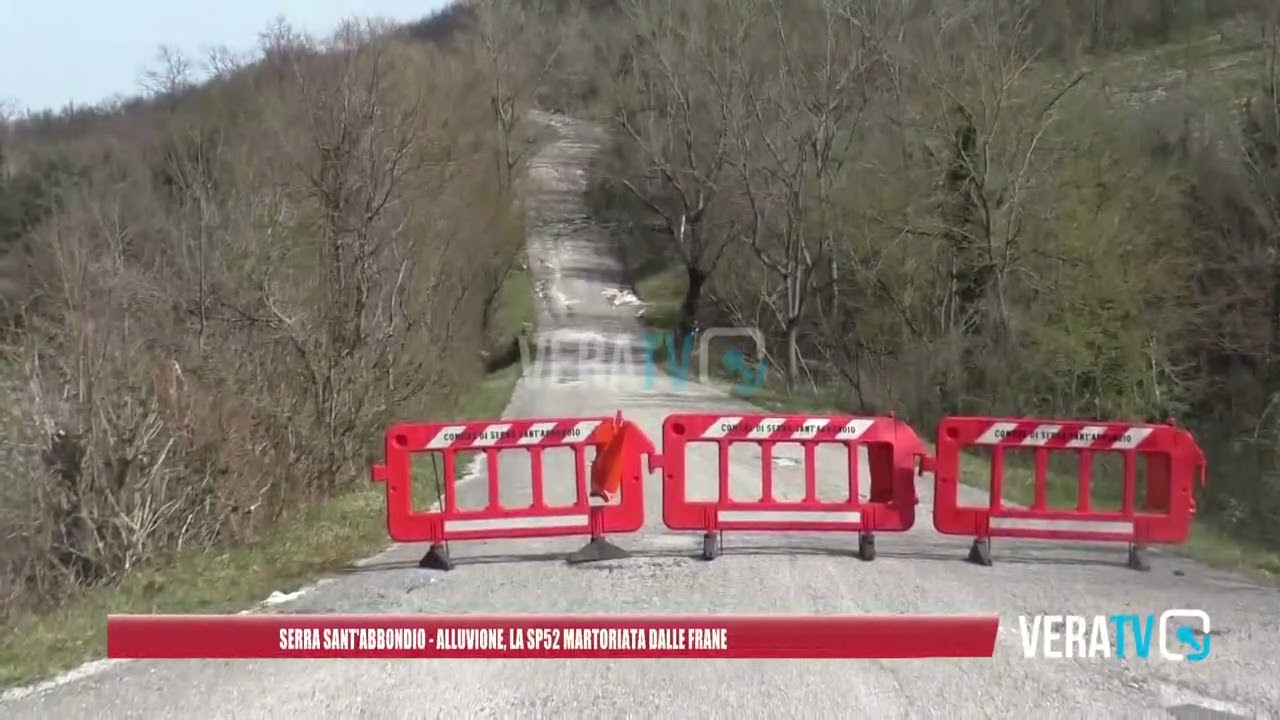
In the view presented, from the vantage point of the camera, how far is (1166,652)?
20.9 ft

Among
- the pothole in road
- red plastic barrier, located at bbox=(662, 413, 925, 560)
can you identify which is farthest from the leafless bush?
the pothole in road

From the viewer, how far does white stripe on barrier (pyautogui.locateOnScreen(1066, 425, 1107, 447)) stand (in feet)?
28.1

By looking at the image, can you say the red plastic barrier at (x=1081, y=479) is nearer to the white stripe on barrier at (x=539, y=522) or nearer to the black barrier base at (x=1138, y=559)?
the black barrier base at (x=1138, y=559)

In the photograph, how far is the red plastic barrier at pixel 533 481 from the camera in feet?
28.4

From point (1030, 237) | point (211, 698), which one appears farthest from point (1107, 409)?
point (211, 698)

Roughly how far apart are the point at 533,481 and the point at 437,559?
2.98 feet

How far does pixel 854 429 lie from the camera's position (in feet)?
28.5

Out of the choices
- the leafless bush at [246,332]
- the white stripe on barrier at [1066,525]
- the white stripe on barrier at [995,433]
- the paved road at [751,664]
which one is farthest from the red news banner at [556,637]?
the leafless bush at [246,332]

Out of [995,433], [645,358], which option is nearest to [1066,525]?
[995,433]

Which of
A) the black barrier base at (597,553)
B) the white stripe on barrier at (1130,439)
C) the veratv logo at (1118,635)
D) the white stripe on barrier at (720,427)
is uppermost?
the white stripe on barrier at (720,427)

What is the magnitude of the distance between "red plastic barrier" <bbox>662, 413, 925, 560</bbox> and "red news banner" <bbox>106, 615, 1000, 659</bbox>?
1827 millimetres

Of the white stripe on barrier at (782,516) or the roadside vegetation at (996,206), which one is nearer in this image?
the white stripe on barrier at (782,516)

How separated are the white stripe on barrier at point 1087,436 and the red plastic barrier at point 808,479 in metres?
1.11

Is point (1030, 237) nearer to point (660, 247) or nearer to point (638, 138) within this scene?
point (638, 138)
